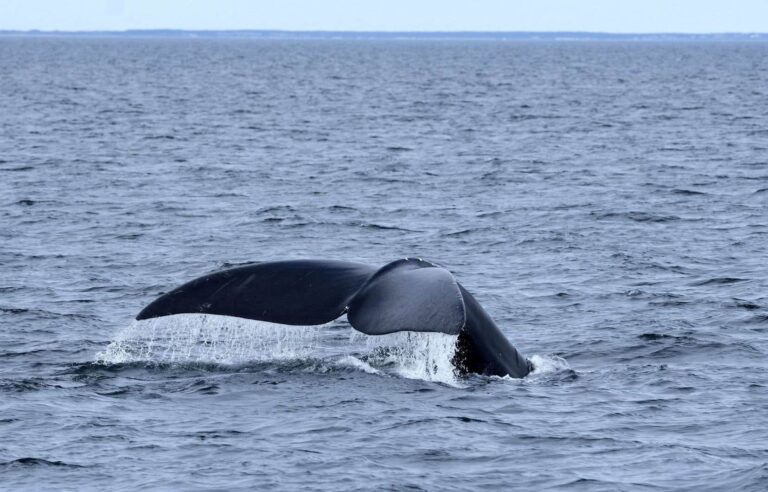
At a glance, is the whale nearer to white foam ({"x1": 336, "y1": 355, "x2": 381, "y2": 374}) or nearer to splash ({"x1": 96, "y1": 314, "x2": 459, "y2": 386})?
splash ({"x1": 96, "y1": 314, "x2": 459, "y2": 386})

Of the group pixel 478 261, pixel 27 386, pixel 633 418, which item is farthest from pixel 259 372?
pixel 478 261

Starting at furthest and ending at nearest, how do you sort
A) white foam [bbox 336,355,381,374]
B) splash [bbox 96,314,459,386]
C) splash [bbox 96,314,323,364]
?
splash [bbox 96,314,323,364] → white foam [bbox 336,355,381,374] → splash [bbox 96,314,459,386]

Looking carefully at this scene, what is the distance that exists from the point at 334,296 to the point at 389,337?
2610 mm

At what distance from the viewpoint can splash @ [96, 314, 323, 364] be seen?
12578 mm

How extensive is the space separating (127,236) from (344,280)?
11375mm

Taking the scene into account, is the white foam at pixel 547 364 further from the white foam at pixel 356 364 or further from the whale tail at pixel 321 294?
the whale tail at pixel 321 294

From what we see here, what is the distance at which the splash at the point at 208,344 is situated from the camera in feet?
41.3

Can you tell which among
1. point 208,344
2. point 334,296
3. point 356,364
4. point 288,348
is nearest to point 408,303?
point 334,296

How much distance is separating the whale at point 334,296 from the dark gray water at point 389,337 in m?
0.70

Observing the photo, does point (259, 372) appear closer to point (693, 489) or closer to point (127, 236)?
point (693, 489)

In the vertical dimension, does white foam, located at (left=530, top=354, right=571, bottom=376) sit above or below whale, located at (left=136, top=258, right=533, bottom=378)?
below

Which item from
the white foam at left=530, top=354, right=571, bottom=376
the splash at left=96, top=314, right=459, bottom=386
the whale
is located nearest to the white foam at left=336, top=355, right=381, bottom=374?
the splash at left=96, top=314, right=459, bottom=386

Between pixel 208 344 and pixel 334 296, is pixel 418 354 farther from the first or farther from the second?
pixel 208 344

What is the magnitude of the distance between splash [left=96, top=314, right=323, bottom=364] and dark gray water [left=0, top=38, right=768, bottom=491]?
51 millimetres
